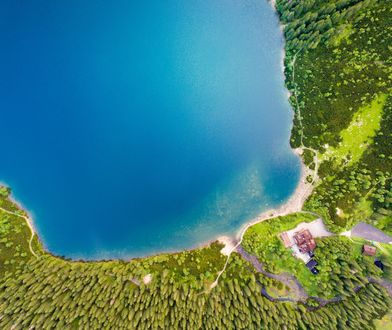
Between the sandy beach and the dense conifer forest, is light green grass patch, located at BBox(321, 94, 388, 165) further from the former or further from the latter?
the sandy beach

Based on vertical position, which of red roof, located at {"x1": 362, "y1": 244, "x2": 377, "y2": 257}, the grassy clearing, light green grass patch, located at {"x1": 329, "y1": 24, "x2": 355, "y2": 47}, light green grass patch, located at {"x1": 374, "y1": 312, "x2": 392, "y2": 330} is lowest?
light green grass patch, located at {"x1": 374, "y1": 312, "x2": 392, "y2": 330}

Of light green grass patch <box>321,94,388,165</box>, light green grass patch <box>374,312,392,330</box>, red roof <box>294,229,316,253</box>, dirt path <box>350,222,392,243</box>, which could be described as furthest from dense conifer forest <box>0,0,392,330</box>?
red roof <box>294,229,316,253</box>

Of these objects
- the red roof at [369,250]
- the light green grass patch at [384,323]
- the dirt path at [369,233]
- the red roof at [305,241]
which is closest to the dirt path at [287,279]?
the red roof at [305,241]

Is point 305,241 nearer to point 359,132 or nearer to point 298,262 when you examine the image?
point 298,262

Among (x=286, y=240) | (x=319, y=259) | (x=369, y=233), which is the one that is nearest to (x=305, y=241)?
(x=286, y=240)

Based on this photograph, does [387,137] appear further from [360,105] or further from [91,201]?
[91,201]
